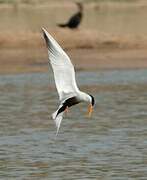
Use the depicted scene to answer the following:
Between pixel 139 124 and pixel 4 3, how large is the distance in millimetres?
14813

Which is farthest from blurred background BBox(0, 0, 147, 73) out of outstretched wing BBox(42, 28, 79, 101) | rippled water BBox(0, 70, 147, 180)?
outstretched wing BBox(42, 28, 79, 101)

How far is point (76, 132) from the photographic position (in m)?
13.6

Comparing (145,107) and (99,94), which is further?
(99,94)

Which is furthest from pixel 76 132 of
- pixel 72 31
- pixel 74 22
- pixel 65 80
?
pixel 74 22

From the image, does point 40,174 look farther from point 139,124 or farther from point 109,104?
point 109,104

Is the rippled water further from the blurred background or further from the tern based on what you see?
the blurred background

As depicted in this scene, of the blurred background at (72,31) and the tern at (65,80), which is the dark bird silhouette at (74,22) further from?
the tern at (65,80)

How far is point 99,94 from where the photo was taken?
58.6 feet

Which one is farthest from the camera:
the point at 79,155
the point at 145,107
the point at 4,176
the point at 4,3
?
the point at 4,3

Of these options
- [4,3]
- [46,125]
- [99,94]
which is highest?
[46,125]

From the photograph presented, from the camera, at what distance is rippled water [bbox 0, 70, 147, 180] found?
435 inches

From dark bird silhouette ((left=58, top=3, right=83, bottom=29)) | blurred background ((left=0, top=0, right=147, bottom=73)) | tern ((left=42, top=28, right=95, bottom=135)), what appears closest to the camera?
tern ((left=42, top=28, right=95, bottom=135))

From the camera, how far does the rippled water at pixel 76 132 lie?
11039mm

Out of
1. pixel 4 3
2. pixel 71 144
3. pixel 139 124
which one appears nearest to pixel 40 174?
pixel 71 144
